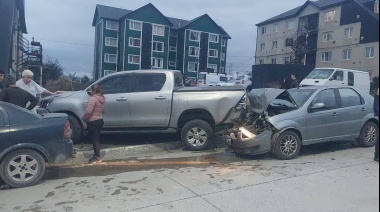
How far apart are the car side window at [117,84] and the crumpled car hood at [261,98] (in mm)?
2843

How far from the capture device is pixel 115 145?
8.55m

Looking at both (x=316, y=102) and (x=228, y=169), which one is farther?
(x=316, y=102)

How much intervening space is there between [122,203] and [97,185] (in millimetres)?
997

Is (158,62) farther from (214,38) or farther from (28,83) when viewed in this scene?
(28,83)

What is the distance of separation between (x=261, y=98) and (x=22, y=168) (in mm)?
4806

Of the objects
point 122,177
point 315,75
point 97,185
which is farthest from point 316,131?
point 315,75

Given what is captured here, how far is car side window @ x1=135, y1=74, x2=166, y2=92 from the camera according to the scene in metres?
8.09

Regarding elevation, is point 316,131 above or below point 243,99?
below

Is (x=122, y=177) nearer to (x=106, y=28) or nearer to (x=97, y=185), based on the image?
(x=97, y=185)

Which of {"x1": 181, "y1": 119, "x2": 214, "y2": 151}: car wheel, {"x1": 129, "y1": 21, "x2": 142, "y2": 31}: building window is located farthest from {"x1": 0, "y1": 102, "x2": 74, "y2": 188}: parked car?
{"x1": 129, "y1": 21, "x2": 142, "y2": 31}: building window

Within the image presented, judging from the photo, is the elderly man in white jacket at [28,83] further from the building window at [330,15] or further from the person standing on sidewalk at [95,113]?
the building window at [330,15]

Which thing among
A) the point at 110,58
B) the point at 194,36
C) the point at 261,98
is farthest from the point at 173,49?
the point at 261,98

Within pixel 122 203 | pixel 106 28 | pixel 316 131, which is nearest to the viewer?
pixel 122 203

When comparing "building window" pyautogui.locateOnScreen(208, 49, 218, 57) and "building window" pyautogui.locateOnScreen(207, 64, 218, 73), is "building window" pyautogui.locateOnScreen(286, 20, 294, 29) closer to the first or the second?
"building window" pyautogui.locateOnScreen(208, 49, 218, 57)
